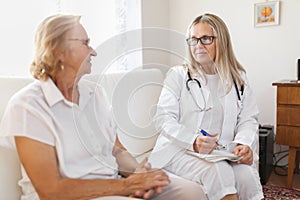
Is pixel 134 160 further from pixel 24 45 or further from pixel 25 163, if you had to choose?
pixel 24 45

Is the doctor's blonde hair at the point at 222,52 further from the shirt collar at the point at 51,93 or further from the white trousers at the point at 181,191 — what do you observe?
the shirt collar at the point at 51,93

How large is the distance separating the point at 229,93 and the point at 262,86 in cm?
110

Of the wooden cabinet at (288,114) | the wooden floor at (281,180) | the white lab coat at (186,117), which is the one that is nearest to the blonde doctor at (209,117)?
the white lab coat at (186,117)

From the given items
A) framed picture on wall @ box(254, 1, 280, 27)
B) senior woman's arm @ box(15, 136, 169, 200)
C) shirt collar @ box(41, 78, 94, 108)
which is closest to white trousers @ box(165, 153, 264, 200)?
senior woman's arm @ box(15, 136, 169, 200)

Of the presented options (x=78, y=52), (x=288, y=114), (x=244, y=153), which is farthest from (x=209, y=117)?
(x=288, y=114)

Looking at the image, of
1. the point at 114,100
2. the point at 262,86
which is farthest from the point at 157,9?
the point at 114,100

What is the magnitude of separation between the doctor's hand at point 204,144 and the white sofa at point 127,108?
17cm

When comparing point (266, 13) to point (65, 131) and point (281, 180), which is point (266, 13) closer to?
point (281, 180)

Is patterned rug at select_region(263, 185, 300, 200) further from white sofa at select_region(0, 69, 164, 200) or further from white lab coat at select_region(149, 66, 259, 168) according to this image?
white sofa at select_region(0, 69, 164, 200)

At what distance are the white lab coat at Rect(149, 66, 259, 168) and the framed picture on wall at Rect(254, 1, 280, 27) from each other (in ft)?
3.41

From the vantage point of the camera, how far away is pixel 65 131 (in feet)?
2.99

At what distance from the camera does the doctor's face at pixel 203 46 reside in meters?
1.41

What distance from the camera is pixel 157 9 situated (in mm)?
2578

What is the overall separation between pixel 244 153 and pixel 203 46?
517mm
